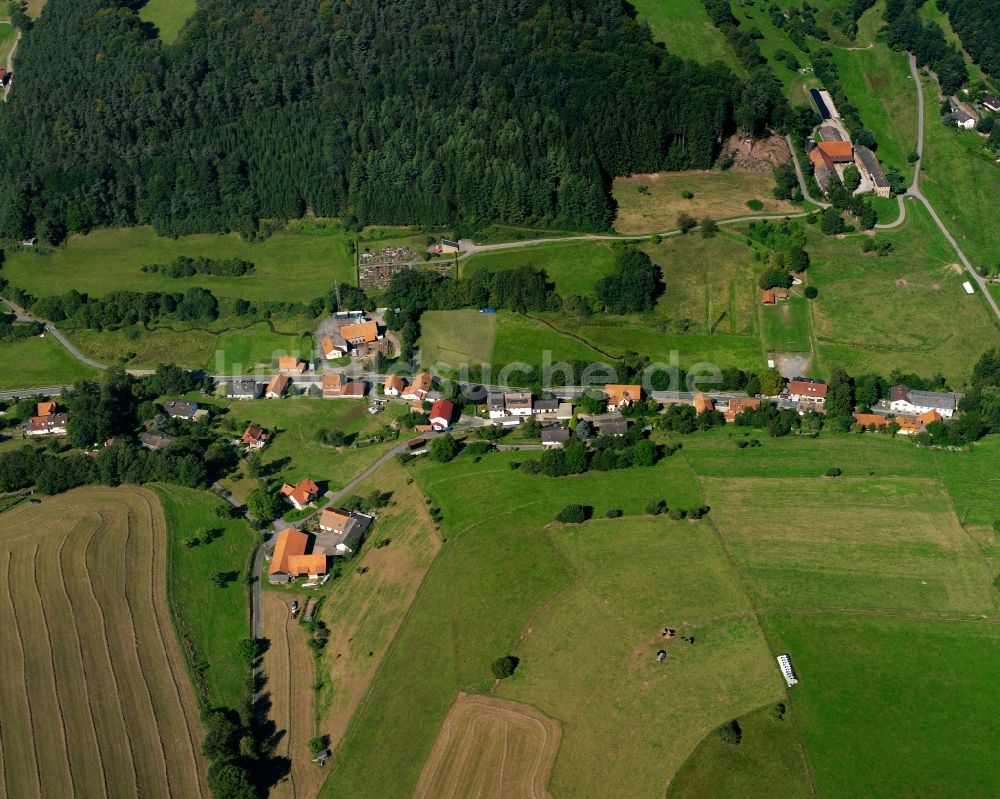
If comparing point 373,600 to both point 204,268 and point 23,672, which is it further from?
point 204,268

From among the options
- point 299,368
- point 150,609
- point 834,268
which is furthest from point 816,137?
point 150,609

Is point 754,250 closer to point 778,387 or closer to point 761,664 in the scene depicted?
point 778,387

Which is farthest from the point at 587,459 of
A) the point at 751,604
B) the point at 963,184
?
the point at 963,184

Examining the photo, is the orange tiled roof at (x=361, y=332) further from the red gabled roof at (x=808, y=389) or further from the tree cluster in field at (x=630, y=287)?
the red gabled roof at (x=808, y=389)

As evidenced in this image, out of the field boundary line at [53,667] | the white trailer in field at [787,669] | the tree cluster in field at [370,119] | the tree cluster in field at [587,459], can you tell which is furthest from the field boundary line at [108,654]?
the tree cluster in field at [370,119]

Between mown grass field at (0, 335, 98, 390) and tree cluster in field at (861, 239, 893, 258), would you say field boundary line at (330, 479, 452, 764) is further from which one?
tree cluster in field at (861, 239, 893, 258)
